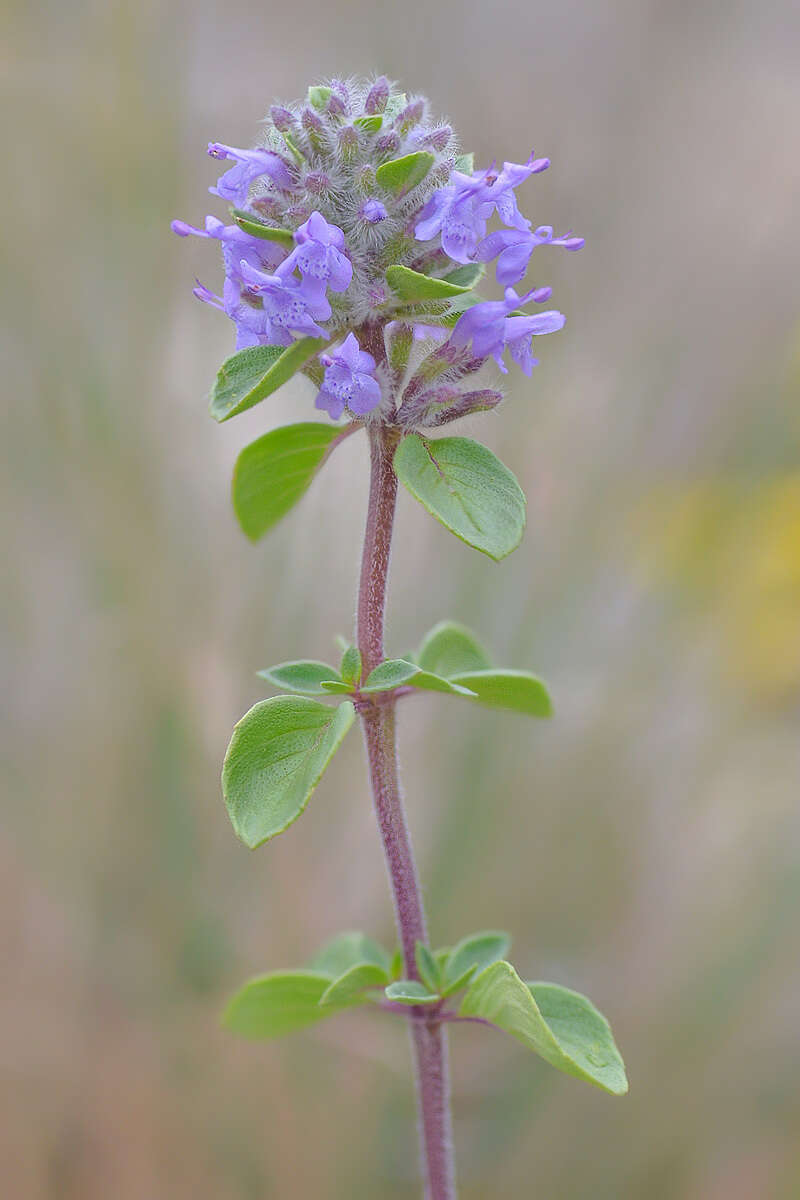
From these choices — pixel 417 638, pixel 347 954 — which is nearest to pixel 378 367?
pixel 347 954

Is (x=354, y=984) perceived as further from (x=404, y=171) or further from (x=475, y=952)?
(x=404, y=171)

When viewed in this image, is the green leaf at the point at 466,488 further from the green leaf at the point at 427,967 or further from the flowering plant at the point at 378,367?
the green leaf at the point at 427,967

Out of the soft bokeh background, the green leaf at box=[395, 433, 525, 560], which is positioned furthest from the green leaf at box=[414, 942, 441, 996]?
the soft bokeh background

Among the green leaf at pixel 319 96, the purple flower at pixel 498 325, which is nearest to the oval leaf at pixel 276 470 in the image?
the purple flower at pixel 498 325

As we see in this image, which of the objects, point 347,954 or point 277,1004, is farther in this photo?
point 347,954

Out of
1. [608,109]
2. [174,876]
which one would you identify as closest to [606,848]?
[174,876]

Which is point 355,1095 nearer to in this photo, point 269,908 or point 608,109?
point 269,908
